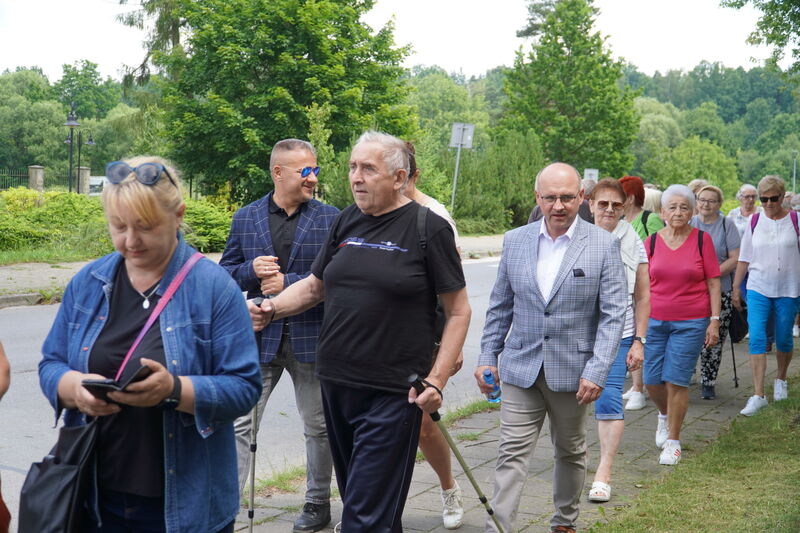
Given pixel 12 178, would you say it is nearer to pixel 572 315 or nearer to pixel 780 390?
pixel 780 390

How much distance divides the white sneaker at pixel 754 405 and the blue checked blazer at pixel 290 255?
4.84 meters

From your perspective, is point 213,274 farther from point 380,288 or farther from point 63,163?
point 63,163

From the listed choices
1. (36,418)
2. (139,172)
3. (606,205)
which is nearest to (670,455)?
(606,205)

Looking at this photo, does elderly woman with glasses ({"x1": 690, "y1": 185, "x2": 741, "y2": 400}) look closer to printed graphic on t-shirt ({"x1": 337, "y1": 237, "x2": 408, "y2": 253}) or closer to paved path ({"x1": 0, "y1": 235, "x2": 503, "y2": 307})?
printed graphic on t-shirt ({"x1": 337, "y1": 237, "x2": 408, "y2": 253})

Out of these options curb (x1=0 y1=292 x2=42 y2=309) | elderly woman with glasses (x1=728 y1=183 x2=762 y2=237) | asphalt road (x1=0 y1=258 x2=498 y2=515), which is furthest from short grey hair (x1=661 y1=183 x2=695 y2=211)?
curb (x1=0 y1=292 x2=42 y2=309)

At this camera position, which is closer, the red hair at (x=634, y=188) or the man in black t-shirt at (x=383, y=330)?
the man in black t-shirt at (x=383, y=330)

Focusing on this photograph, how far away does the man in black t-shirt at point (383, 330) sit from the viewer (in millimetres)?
4020

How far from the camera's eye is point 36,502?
263 centimetres

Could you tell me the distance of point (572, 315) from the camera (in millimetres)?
4848

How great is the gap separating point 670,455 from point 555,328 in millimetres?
2470

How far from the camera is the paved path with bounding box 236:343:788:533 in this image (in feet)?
17.7

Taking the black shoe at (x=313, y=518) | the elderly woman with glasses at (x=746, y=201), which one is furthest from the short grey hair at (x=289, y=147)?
the elderly woman with glasses at (x=746, y=201)

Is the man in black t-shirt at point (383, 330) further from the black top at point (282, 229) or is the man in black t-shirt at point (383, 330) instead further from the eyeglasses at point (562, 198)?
the black top at point (282, 229)

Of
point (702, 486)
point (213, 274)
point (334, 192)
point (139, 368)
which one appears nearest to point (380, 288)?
point (213, 274)
